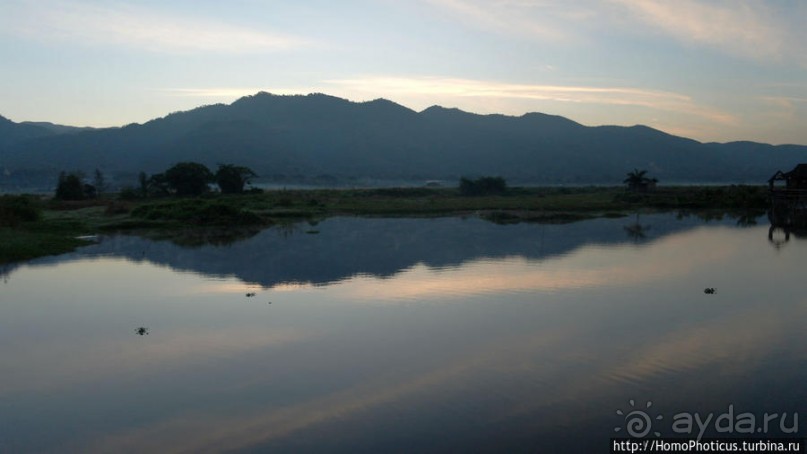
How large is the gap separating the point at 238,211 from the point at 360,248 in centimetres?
1568

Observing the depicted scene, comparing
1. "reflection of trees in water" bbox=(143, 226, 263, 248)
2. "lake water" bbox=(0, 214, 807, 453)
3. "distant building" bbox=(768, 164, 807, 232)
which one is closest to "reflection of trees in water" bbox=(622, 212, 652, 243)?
"lake water" bbox=(0, 214, 807, 453)

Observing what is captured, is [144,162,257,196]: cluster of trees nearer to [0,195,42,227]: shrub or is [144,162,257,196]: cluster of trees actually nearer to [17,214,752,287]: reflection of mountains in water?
[0,195,42,227]: shrub

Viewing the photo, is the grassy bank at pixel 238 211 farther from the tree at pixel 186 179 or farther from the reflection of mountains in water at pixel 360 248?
the reflection of mountains in water at pixel 360 248

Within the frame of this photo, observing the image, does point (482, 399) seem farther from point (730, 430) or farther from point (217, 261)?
point (217, 261)

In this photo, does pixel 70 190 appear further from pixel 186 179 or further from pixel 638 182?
pixel 638 182

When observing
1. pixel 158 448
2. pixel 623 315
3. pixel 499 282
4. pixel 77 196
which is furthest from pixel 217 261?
pixel 77 196

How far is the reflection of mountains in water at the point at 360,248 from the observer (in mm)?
25703

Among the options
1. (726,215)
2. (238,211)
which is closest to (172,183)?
(238,211)

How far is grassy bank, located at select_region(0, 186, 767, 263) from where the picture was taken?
36.6 meters

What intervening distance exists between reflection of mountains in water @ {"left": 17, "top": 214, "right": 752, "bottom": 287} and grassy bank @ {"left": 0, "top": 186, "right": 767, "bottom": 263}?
10.3 feet

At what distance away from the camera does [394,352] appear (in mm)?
13609

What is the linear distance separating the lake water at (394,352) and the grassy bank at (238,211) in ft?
36.0

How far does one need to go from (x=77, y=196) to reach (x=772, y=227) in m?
59.1

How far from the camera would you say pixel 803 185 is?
52.0 meters
